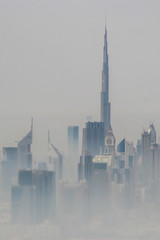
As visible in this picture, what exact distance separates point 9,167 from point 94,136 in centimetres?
1095

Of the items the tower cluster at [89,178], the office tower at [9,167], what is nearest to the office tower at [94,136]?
the tower cluster at [89,178]

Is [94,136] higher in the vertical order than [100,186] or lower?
higher

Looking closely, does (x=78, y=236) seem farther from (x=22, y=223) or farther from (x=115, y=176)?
(x=115, y=176)

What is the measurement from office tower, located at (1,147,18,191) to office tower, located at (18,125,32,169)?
0.40 m

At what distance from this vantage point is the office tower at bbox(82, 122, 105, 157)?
183ft

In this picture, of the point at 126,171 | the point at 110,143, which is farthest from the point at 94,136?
the point at 126,171

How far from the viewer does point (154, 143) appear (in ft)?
180

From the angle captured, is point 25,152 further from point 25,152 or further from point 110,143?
point 110,143

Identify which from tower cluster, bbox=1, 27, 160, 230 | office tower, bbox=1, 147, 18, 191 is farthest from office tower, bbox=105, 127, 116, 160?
office tower, bbox=1, 147, 18, 191

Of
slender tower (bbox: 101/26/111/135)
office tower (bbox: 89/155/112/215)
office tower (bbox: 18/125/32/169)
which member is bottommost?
office tower (bbox: 89/155/112/215)

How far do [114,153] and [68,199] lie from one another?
14253 millimetres

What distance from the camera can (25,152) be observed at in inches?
1991

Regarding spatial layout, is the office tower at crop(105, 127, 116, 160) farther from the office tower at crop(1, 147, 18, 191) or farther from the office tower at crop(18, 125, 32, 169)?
the office tower at crop(1, 147, 18, 191)

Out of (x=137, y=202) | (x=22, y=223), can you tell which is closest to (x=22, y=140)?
(x=137, y=202)
